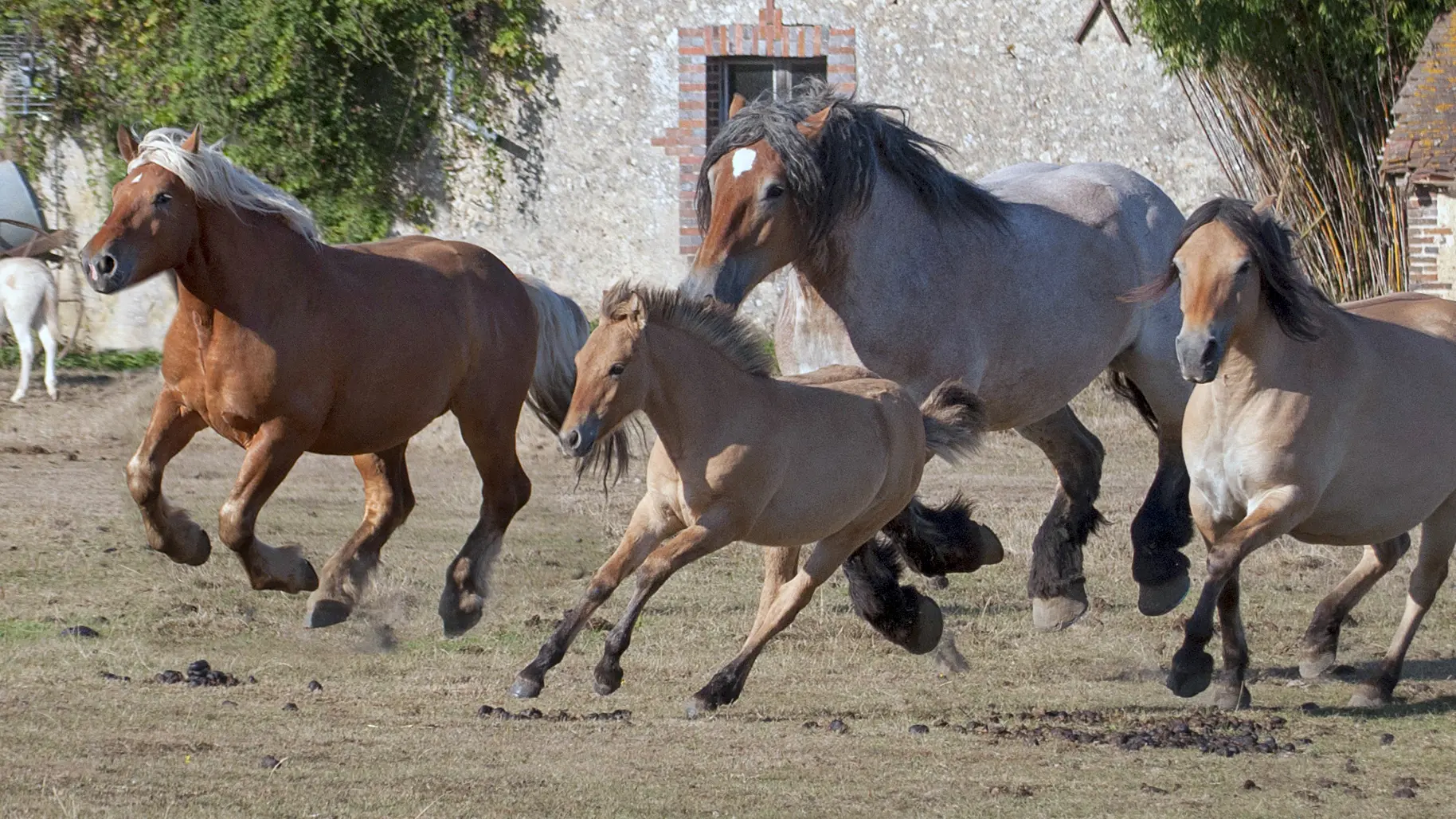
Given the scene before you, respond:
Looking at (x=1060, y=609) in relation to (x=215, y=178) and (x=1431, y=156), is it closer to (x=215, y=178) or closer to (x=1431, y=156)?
(x=215, y=178)

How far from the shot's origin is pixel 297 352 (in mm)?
6289

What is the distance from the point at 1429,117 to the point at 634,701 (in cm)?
977

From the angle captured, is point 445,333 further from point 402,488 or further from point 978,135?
point 978,135

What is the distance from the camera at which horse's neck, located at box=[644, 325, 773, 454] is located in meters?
5.48

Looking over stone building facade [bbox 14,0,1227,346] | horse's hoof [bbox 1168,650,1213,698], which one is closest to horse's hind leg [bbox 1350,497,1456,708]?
horse's hoof [bbox 1168,650,1213,698]

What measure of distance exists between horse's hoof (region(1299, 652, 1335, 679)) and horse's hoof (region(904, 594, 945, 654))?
134 cm

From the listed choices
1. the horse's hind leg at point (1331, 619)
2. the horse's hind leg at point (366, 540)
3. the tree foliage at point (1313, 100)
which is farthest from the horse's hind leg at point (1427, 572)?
the tree foliage at point (1313, 100)

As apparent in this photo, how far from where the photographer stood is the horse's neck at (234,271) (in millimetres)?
6191

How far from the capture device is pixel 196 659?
6.64m

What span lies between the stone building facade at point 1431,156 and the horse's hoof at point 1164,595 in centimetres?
670

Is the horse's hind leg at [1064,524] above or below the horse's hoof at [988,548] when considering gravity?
below

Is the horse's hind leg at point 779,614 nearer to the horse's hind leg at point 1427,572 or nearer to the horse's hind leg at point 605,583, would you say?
the horse's hind leg at point 605,583

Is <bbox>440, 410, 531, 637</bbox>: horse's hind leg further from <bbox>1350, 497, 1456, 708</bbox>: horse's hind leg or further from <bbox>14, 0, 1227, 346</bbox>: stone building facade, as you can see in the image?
<bbox>14, 0, 1227, 346</bbox>: stone building facade

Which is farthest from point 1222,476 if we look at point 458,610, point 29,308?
point 29,308
